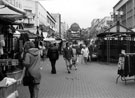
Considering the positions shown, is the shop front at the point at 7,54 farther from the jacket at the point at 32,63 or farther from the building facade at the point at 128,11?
the building facade at the point at 128,11

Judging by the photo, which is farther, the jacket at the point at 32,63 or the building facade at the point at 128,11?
the building facade at the point at 128,11

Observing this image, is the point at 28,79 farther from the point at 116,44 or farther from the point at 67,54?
the point at 116,44

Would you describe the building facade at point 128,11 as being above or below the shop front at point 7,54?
above

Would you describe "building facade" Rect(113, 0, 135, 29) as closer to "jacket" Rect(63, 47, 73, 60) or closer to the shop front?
"jacket" Rect(63, 47, 73, 60)

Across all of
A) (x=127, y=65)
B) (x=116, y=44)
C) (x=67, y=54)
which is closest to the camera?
(x=127, y=65)

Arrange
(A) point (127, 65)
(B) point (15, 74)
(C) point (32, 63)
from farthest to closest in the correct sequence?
(A) point (127, 65)
(B) point (15, 74)
(C) point (32, 63)

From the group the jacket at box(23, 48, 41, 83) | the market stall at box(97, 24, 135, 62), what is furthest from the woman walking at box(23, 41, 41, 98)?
the market stall at box(97, 24, 135, 62)

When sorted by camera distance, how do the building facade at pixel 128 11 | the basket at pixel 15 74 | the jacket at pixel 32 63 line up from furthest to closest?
1. the building facade at pixel 128 11
2. the basket at pixel 15 74
3. the jacket at pixel 32 63

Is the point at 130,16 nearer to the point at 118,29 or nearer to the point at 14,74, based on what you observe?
the point at 118,29

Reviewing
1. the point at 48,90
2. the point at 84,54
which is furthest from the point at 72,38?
the point at 48,90

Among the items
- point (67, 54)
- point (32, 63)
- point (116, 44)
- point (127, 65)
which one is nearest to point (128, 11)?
point (116, 44)

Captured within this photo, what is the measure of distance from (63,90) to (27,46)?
350 centimetres

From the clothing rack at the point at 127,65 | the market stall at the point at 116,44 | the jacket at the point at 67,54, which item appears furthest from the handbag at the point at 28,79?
the market stall at the point at 116,44

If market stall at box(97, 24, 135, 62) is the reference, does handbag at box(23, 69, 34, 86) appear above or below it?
below
